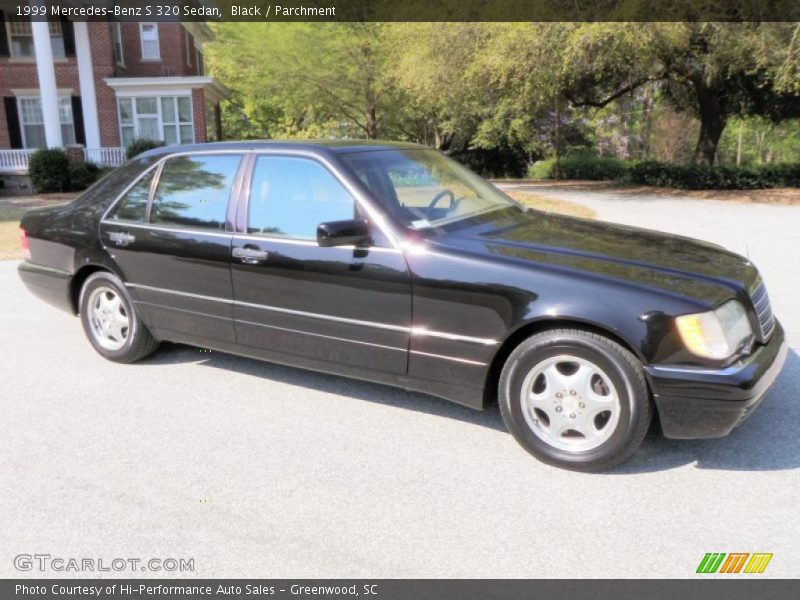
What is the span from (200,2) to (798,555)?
32.0m

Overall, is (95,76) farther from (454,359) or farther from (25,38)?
(454,359)

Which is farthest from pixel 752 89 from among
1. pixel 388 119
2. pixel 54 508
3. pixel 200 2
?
pixel 54 508

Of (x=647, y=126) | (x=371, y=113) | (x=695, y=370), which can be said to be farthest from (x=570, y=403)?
(x=647, y=126)

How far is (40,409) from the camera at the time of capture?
4.51 metres

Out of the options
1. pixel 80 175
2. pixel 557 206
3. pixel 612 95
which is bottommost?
pixel 557 206

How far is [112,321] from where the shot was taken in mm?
5355

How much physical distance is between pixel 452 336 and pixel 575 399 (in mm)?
742

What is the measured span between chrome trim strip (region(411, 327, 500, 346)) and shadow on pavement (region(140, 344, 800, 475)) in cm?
70

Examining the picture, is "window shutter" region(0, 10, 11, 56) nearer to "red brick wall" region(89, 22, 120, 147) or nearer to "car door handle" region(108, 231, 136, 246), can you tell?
"red brick wall" region(89, 22, 120, 147)

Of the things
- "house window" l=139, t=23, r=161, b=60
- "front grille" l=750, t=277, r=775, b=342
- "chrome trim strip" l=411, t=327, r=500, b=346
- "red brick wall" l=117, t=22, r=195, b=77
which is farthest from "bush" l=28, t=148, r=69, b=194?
"front grille" l=750, t=277, r=775, b=342

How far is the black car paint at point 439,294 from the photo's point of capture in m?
3.34

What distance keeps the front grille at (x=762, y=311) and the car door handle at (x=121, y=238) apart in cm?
412

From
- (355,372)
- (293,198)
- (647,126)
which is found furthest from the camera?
(647,126)

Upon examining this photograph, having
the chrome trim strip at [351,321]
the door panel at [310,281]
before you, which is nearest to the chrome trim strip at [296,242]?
the door panel at [310,281]
